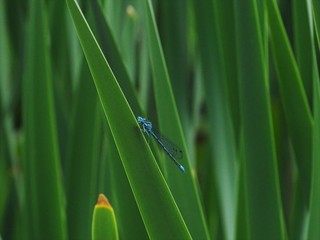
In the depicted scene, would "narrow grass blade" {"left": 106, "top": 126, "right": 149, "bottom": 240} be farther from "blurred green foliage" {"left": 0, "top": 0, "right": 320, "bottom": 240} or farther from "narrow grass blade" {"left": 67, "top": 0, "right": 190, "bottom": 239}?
"narrow grass blade" {"left": 67, "top": 0, "right": 190, "bottom": 239}

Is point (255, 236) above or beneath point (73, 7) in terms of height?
beneath

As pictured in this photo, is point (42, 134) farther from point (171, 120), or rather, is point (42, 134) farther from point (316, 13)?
point (316, 13)

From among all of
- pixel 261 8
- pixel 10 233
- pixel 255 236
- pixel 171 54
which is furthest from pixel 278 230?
pixel 10 233

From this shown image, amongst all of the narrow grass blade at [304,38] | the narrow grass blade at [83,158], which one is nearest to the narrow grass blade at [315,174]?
the narrow grass blade at [304,38]

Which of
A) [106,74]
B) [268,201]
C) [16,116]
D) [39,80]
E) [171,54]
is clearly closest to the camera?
[106,74]

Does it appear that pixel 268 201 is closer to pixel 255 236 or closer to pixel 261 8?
pixel 255 236

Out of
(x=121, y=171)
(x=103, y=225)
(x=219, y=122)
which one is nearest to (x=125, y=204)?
(x=121, y=171)

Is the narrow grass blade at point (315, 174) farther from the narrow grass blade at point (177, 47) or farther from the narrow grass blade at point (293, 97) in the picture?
the narrow grass blade at point (177, 47)
